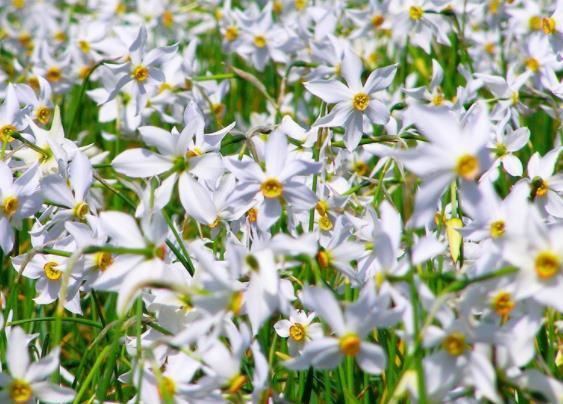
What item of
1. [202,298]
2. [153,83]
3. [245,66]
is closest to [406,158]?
[202,298]

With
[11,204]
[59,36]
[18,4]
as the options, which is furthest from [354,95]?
[18,4]

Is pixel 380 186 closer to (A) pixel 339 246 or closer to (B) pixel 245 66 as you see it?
(A) pixel 339 246

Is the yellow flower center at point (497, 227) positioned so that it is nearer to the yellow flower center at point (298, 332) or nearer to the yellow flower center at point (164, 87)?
the yellow flower center at point (298, 332)

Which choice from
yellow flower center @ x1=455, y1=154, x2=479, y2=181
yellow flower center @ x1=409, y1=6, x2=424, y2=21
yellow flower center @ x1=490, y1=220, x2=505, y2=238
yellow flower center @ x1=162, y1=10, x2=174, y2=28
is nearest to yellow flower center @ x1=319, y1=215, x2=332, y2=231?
yellow flower center @ x1=490, y1=220, x2=505, y2=238

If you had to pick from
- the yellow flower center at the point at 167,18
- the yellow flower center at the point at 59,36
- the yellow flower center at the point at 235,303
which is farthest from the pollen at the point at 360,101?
the yellow flower center at the point at 59,36

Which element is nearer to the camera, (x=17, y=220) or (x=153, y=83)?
(x=17, y=220)

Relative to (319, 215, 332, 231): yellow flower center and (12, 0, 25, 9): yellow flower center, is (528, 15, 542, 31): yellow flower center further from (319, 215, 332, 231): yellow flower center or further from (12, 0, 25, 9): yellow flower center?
(12, 0, 25, 9): yellow flower center

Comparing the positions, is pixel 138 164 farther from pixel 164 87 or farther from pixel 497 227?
pixel 164 87
